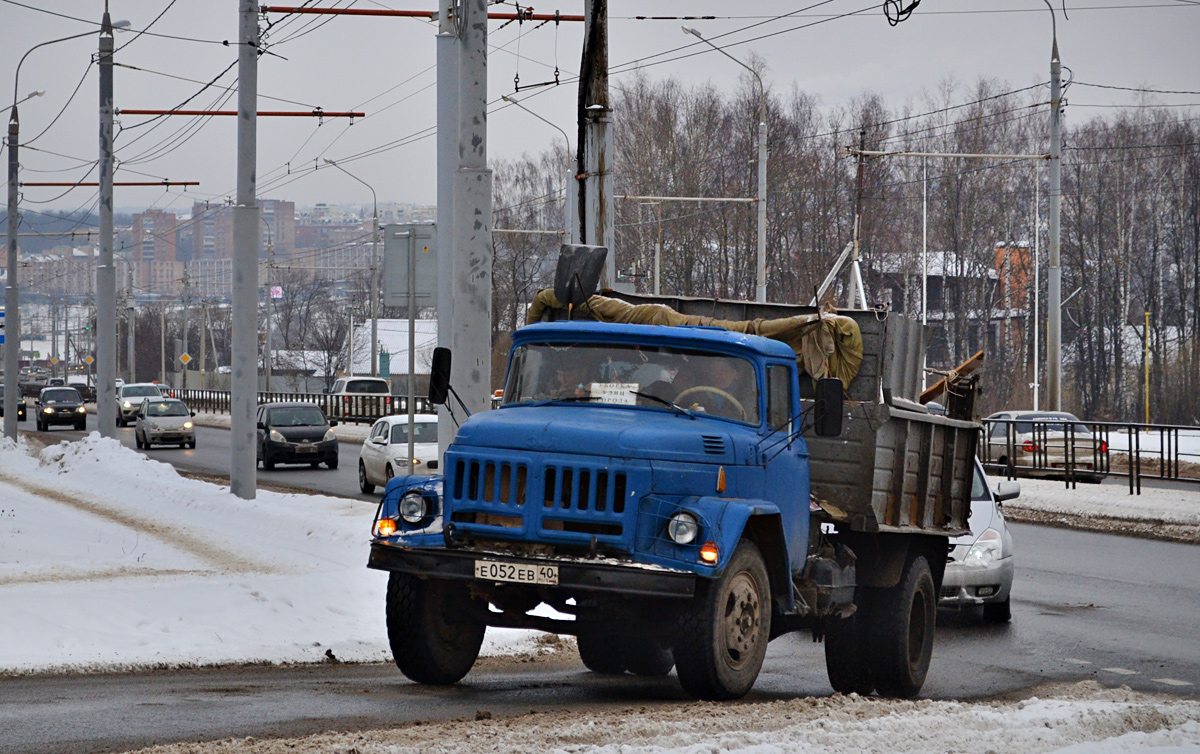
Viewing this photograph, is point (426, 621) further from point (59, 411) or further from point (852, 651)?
point (59, 411)

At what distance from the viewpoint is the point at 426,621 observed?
816cm

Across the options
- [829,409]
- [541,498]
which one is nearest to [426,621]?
[541,498]

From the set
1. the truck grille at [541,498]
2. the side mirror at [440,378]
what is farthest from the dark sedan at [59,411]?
the truck grille at [541,498]

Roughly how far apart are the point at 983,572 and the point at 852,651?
3.70m

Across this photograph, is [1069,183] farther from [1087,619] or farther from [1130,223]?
[1087,619]

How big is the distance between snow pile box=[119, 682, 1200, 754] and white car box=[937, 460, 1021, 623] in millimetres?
4889

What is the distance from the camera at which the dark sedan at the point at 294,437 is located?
3500 cm

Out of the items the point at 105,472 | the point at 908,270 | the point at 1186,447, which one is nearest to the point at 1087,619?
the point at 1186,447

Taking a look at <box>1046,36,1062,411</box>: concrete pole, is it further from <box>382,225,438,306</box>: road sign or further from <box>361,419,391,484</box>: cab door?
<box>382,225,438,306</box>: road sign

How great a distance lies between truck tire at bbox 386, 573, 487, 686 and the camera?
26.7ft

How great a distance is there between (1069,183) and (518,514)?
200ft

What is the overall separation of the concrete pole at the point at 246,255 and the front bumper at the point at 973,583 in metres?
A: 12.7

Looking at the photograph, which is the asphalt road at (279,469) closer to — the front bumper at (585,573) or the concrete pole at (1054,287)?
the concrete pole at (1054,287)

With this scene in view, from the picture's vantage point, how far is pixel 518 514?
7543 millimetres
